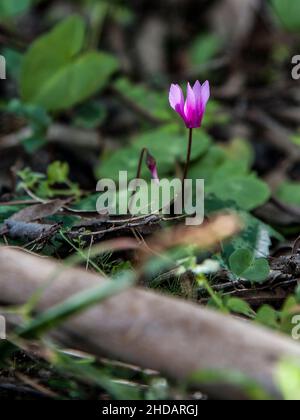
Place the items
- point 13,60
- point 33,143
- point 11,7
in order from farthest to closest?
point 11,7 → point 13,60 → point 33,143

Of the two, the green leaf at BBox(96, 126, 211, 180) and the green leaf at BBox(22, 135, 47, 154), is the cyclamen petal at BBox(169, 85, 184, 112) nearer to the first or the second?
the green leaf at BBox(96, 126, 211, 180)

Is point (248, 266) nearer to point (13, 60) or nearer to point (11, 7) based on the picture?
point (13, 60)

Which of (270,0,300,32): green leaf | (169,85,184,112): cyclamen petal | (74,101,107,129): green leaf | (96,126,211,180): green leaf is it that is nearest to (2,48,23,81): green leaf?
(74,101,107,129): green leaf

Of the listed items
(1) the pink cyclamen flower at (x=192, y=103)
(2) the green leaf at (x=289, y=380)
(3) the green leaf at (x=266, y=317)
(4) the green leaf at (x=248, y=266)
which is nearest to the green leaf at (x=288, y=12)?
(1) the pink cyclamen flower at (x=192, y=103)

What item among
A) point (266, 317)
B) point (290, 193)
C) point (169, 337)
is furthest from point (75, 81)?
point (169, 337)

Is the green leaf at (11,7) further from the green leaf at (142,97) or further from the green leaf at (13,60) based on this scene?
the green leaf at (142,97)
